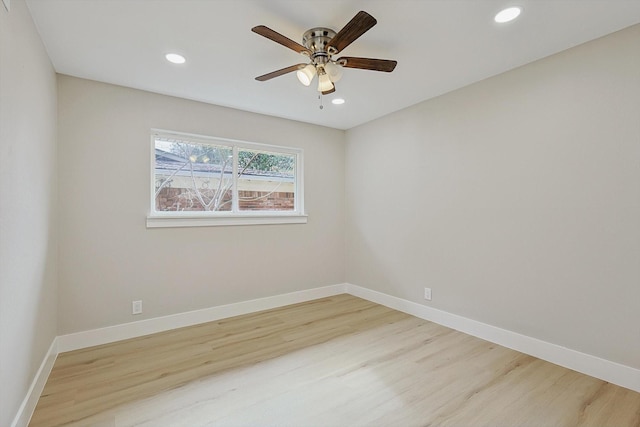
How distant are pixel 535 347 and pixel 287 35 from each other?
3.15 metres

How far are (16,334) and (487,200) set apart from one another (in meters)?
3.54

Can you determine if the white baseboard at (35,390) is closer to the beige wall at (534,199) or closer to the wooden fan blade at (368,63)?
the wooden fan blade at (368,63)

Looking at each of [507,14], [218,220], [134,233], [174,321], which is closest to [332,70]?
[507,14]

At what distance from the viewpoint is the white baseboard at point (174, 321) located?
275cm

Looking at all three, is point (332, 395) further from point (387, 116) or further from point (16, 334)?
point (387, 116)

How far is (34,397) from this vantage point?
1915 millimetres

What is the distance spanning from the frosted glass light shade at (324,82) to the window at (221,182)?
1.67 meters

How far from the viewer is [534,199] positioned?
254 centimetres

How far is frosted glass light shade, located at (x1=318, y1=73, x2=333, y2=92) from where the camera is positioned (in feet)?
7.35

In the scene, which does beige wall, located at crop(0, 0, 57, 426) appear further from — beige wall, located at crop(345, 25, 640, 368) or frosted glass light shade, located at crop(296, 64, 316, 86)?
beige wall, located at crop(345, 25, 640, 368)

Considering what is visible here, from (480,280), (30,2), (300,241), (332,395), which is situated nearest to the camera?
(30,2)

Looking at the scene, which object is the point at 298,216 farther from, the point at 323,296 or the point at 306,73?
the point at 306,73

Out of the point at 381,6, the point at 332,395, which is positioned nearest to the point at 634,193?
the point at 381,6

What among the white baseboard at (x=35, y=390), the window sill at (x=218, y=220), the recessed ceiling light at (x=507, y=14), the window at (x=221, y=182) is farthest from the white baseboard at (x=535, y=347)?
the white baseboard at (x=35, y=390)
